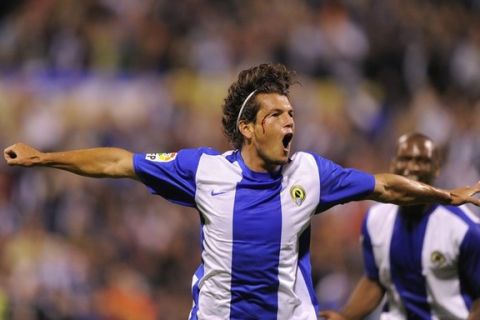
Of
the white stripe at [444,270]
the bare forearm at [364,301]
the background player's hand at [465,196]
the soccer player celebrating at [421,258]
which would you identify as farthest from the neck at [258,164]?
the bare forearm at [364,301]

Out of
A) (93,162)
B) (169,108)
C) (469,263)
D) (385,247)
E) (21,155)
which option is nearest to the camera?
(21,155)

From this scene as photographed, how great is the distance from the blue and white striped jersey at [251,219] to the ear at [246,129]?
0.14 m

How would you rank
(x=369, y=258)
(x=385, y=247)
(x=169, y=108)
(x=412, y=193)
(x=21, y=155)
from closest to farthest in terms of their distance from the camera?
(x=21, y=155)
(x=412, y=193)
(x=385, y=247)
(x=369, y=258)
(x=169, y=108)

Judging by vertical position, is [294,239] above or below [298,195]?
below

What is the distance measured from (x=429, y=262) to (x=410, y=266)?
0.12 metres

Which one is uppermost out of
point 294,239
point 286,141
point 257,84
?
point 257,84

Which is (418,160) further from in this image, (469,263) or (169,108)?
(169,108)

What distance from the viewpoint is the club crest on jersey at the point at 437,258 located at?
6.27 m

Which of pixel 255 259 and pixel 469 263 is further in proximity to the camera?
pixel 469 263

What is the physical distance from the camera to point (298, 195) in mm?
5215

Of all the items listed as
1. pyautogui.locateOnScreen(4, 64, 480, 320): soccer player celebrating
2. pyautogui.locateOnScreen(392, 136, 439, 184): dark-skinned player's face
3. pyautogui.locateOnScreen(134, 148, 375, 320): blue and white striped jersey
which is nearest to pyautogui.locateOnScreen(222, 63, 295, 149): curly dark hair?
pyautogui.locateOnScreen(4, 64, 480, 320): soccer player celebrating

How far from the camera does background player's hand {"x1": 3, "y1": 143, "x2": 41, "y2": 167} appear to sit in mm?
4941

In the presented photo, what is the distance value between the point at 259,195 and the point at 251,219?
0.41ft

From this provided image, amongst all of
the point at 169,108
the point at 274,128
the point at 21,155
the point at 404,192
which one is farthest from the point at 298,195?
the point at 169,108
